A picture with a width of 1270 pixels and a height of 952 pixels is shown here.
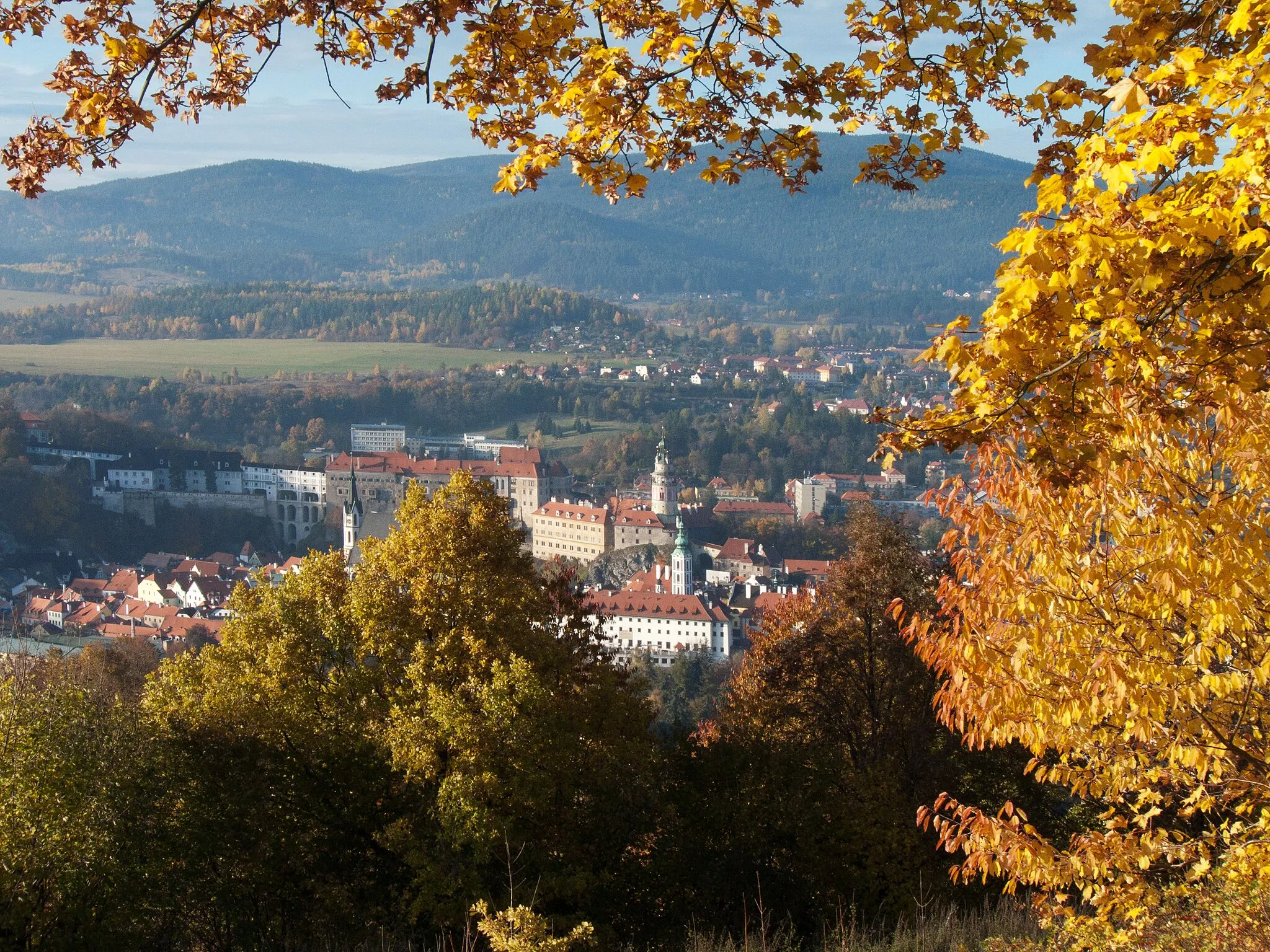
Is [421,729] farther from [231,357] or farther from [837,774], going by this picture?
Result: [231,357]

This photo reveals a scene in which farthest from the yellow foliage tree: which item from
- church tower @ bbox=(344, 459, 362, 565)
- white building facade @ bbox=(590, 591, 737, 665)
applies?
church tower @ bbox=(344, 459, 362, 565)

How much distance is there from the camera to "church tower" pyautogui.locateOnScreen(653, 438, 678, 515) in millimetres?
75000

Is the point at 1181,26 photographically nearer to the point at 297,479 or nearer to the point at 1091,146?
the point at 1091,146

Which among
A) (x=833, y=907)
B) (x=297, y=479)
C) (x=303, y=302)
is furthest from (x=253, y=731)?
(x=303, y=302)

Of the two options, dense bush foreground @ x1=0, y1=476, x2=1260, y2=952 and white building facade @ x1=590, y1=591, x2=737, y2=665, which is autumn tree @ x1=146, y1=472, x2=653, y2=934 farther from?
white building facade @ x1=590, y1=591, x2=737, y2=665

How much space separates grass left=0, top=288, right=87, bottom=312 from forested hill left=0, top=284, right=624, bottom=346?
22.2 feet

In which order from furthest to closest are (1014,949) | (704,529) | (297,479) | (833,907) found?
(297,479), (704,529), (833,907), (1014,949)

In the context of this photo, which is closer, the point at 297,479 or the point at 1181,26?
the point at 1181,26

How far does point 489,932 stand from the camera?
408 cm

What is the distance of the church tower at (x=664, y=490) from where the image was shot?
75.0 m

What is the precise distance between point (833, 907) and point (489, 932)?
6330 mm

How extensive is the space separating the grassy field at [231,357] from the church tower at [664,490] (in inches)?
2075

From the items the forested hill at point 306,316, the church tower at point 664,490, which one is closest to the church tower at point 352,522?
the church tower at point 664,490

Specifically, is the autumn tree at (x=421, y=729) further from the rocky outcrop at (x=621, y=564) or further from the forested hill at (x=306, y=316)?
the forested hill at (x=306, y=316)
